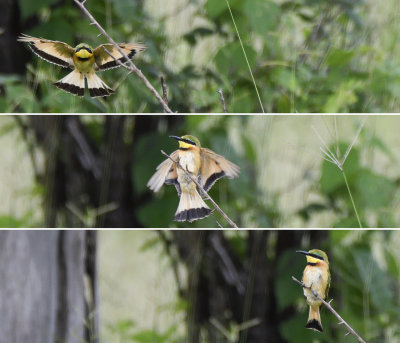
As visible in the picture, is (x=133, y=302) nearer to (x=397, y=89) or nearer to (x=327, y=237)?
(x=327, y=237)

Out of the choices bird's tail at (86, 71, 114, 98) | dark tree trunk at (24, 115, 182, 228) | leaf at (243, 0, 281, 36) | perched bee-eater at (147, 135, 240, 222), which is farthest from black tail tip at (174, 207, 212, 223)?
leaf at (243, 0, 281, 36)

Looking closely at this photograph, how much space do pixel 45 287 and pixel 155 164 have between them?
0.81 ft

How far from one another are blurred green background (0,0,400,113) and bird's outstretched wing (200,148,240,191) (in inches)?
11.7

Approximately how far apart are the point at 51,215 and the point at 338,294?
1.45 feet

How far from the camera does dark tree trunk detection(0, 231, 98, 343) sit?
944mm

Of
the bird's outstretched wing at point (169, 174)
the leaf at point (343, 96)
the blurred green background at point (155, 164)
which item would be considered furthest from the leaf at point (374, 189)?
the bird's outstretched wing at point (169, 174)

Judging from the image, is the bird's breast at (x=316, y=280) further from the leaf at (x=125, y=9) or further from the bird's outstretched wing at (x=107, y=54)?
the leaf at (x=125, y=9)

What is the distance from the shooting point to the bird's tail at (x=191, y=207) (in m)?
0.66

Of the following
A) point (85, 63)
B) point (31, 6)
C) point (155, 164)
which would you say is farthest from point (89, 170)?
point (85, 63)

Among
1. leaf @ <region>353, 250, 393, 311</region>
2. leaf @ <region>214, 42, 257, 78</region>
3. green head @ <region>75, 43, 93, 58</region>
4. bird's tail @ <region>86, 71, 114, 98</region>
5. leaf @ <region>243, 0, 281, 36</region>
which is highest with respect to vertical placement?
leaf @ <region>243, 0, 281, 36</region>

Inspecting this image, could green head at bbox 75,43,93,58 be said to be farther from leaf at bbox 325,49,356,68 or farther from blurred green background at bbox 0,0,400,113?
leaf at bbox 325,49,356,68

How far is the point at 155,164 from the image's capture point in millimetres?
900

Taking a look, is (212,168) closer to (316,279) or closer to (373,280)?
(316,279)

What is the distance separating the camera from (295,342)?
1.01m
